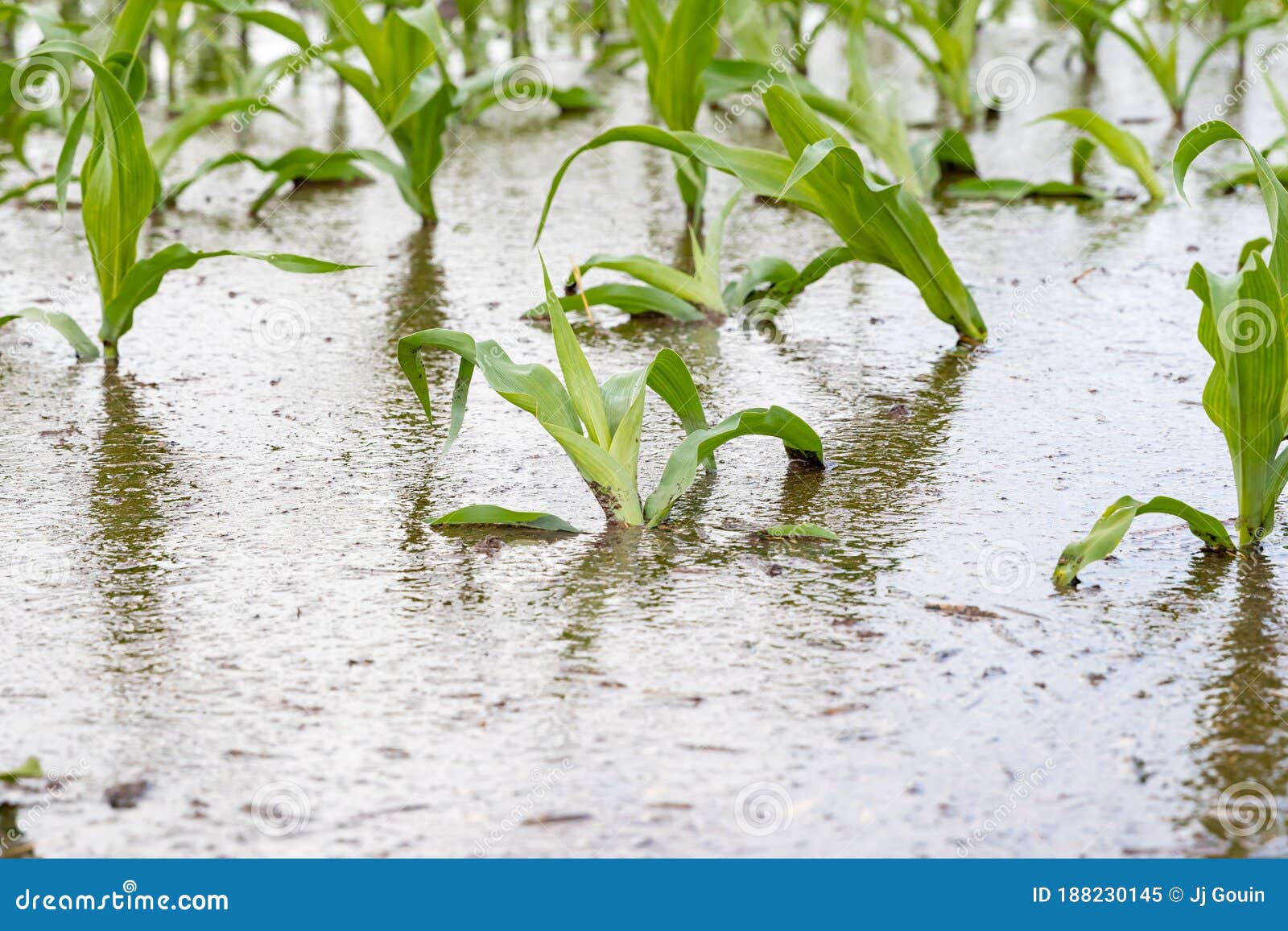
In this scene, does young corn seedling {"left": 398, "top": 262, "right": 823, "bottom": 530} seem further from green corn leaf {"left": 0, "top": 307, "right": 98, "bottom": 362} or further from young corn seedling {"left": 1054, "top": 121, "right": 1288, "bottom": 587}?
green corn leaf {"left": 0, "top": 307, "right": 98, "bottom": 362}

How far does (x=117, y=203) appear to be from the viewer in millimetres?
2672

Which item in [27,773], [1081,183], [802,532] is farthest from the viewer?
[1081,183]

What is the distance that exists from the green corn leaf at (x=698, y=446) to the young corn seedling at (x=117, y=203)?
41.4 inches

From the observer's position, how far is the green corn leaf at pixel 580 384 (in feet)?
6.34

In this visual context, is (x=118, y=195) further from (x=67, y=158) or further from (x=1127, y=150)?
(x=1127, y=150)

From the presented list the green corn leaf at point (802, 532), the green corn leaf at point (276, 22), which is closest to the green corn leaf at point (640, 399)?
the green corn leaf at point (802, 532)

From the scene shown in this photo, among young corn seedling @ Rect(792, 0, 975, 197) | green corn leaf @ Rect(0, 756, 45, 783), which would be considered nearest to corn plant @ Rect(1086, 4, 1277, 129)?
young corn seedling @ Rect(792, 0, 975, 197)

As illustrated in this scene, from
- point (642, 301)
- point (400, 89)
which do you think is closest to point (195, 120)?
point (400, 89)

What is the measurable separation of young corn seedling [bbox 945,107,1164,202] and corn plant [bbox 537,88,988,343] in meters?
1.15

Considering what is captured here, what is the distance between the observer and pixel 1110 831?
1.32m

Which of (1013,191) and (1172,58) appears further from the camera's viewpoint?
(1172,58)

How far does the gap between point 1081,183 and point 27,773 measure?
323cm

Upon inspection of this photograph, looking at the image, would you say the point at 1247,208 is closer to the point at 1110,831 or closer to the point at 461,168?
the point at 461,168

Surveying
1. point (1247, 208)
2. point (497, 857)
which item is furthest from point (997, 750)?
point (1247, 208)
